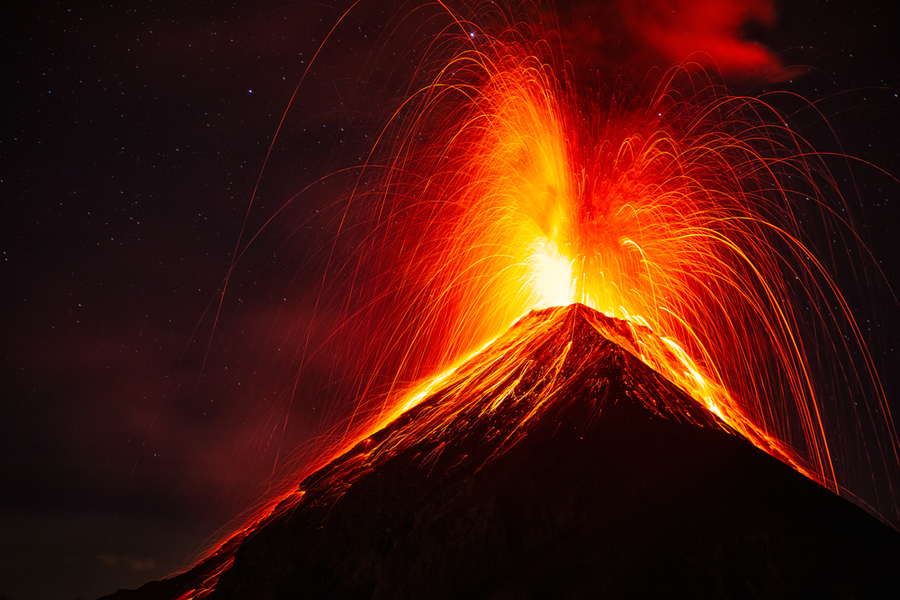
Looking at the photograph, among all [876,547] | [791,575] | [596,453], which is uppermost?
[596,453]

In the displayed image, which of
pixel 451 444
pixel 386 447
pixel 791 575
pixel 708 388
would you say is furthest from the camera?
pixel 708 388

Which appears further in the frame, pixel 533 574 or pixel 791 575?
pixel 533 574

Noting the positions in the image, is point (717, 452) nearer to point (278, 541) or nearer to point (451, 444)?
point (451, 444)

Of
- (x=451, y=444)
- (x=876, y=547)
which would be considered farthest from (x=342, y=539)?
(x=876, y=547)

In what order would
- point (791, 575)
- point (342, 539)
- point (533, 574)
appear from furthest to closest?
point (342, 539) < point (533, 574) < point (791, 575)

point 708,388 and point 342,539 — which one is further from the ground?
point 342,539

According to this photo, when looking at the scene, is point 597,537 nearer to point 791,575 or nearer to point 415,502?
point 791,575
